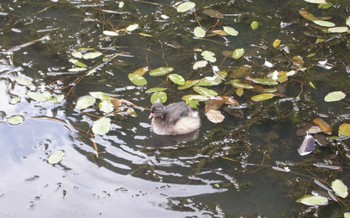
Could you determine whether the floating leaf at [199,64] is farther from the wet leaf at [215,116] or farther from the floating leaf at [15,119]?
the floating leaf at [15,119]

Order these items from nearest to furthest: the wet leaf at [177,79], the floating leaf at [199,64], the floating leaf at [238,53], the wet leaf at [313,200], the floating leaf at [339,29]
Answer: the wet leaf at [313,200], the wet leaf at [177,79], the floating leaf at [199,64], the floating leaf at [238,53], the floating leaf at [339,29]

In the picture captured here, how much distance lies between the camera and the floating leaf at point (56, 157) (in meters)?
5.24

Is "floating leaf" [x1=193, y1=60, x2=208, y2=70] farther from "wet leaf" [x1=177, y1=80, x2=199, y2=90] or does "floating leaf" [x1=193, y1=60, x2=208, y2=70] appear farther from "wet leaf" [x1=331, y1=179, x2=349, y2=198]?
"wet leaf" [x1=331, y1=179, x2=349, y2=198]

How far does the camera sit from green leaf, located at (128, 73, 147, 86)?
6172 mm

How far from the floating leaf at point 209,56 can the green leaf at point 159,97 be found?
2.90ft

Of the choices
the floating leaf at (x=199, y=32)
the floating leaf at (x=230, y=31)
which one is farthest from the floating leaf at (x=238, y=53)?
the floating leaf at (x=199, y=32)

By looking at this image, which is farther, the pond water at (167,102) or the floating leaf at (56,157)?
the floating leaf at (56,157)

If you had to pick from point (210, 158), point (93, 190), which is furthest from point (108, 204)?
point (210, 158)

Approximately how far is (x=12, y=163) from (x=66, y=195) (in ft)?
2.46

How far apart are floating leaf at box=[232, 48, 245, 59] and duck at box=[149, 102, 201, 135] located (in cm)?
129

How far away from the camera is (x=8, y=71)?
647 cm

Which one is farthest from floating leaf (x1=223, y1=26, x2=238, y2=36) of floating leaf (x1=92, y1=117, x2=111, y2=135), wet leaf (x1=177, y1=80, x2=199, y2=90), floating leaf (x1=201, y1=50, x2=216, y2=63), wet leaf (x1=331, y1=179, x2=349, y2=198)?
wet leaf (x1=331, y1=179, x2=349, y2=198)

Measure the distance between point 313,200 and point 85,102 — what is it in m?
2.63

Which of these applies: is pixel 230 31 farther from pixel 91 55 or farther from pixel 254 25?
pixel 91 55
